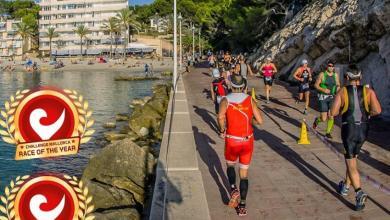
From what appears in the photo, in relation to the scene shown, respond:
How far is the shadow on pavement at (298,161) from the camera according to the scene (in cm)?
787

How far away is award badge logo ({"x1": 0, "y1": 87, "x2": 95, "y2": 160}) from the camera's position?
375cm

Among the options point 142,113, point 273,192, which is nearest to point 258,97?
point 142,113

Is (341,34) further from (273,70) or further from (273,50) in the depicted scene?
(273,50)

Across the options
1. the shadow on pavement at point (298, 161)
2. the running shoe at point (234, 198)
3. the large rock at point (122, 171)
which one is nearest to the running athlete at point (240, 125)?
the running shoe at point (234, 198)

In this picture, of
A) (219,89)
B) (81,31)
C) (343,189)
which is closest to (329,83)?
(219,89)

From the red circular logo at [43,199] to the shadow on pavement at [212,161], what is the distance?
3728mm

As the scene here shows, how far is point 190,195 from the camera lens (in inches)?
271

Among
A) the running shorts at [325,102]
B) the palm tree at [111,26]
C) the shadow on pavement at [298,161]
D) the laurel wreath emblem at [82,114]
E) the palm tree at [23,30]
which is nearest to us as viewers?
the laurel wreath emblem at [82,114]

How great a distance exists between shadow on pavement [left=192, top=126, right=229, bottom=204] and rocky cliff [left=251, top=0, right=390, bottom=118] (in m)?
6.51

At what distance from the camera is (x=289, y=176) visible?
8.69 meters

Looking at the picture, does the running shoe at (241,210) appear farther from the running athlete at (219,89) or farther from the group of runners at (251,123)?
the running athlete at (219,89)

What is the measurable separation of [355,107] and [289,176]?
7.63 ft

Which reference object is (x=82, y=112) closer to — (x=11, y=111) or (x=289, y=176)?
(x=11, y=111)

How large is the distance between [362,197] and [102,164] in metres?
6.56
